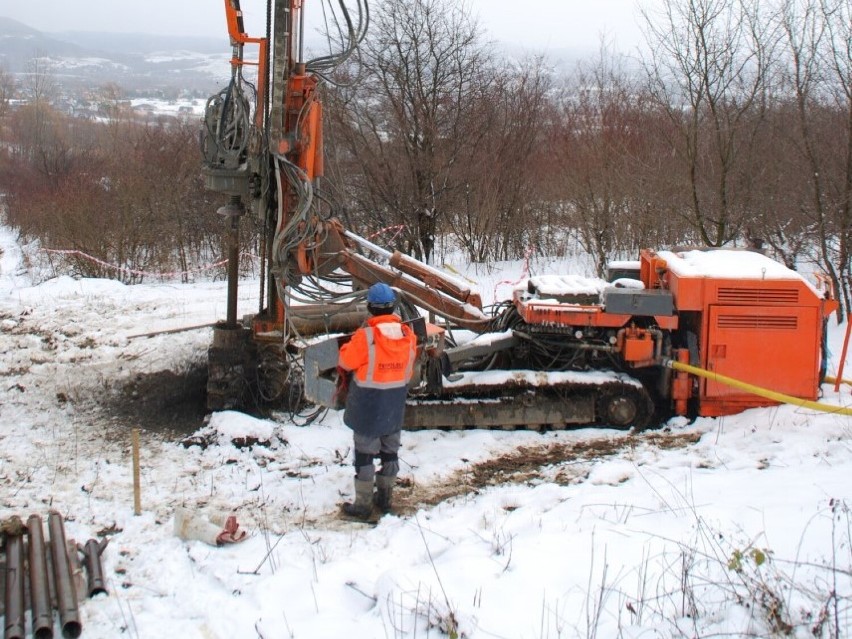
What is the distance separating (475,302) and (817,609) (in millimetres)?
4716

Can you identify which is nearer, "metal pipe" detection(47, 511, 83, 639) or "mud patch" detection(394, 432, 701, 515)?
"metal pipe" detection(47, 511, 83, 639)

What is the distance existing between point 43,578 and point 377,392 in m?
2.06

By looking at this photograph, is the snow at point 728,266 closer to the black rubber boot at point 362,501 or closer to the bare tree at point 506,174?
the black rubber boot at point 362,501

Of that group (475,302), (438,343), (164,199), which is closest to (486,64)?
(164,199)

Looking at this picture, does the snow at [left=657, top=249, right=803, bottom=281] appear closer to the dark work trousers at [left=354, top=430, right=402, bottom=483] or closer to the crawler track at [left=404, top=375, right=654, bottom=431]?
the crawler track at [left=404, top=375, right=654, bottom=431]

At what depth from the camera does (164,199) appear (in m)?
20.6

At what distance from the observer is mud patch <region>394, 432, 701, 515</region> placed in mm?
5562

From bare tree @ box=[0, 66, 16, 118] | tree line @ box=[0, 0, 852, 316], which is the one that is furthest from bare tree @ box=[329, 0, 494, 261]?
bare tree @ box=[0, 66, 16, 118]

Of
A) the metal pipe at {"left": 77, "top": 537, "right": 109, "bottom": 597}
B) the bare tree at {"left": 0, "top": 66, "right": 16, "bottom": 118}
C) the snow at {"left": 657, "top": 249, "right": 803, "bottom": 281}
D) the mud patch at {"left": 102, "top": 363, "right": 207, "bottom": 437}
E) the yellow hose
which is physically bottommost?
the metal pipe at {"left": 77, "top": 537, "right": 109, "bottom": 597}

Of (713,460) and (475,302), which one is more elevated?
(475,302)

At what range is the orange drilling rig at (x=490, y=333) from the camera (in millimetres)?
6598

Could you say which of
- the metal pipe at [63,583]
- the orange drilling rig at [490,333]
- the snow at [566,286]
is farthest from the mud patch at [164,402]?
the snow at [566,286]

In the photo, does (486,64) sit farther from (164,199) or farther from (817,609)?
(817,609)

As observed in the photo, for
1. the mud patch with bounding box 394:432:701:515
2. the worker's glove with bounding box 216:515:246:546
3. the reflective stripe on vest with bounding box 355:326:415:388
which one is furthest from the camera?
the mud patch with bounding box 394:432:701:515
